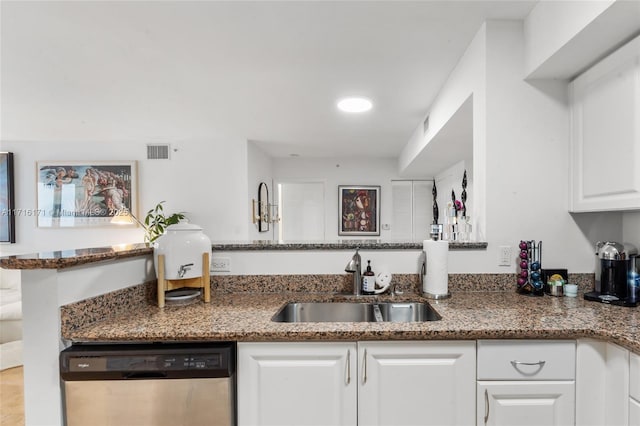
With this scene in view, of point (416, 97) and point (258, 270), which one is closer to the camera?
point (258, 270)

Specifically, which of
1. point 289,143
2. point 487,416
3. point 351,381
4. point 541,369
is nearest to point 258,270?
point 351,381

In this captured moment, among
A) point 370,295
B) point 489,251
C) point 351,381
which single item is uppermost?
point 489,251

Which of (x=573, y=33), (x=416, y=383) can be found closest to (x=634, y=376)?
(x=416, y=383)

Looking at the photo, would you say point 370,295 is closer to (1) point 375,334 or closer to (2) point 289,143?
(1) point 375,334

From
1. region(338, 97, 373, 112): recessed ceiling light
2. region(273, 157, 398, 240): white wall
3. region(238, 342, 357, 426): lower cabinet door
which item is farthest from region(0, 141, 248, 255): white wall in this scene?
region(238, 342, 357, 426): lower cabinet door

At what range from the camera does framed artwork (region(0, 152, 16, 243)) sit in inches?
159

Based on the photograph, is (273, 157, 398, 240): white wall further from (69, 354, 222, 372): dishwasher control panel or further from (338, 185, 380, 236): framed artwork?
(69, 354, 222, 372): dishwasher control panel

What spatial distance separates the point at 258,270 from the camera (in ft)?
5.77

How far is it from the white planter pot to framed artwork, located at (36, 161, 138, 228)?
3.15 meters

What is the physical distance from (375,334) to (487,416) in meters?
0.49

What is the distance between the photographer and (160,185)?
4137 millimetres

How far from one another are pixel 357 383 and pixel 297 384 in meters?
0.22

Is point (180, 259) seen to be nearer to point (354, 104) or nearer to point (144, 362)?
point (144, 362)

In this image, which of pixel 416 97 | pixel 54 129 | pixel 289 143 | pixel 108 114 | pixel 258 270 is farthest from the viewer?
pixel 289 143
